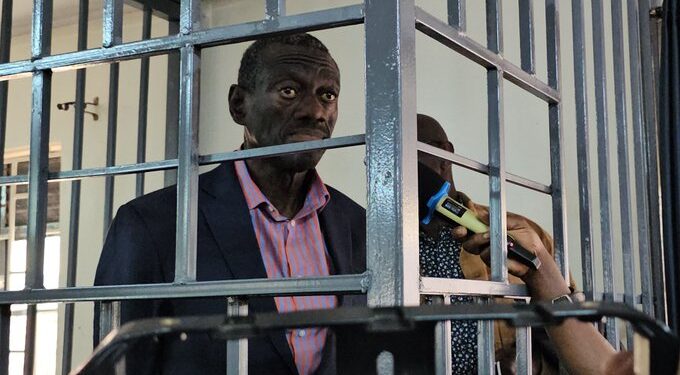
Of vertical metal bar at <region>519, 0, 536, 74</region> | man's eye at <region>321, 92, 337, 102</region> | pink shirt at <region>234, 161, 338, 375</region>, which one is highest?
vertical metal bar at <region>519, 0, 536, 74</region>

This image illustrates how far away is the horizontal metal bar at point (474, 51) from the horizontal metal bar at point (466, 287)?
0.89ft

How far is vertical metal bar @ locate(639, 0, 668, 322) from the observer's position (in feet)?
6.95

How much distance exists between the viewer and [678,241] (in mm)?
2021

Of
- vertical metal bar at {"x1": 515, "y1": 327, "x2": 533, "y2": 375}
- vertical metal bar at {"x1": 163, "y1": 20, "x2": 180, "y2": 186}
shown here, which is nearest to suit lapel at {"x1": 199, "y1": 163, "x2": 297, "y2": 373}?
vertical metal bar at {"x1": 515, "y1": 327, "x2": 533, "y2": 375}

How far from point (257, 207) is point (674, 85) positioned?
1030mm

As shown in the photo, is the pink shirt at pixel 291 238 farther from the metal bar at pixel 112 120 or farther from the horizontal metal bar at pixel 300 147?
the metal bar at pixel 112 120

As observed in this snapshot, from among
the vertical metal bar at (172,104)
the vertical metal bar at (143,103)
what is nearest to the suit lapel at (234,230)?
the vertical metal bar at (143,103)

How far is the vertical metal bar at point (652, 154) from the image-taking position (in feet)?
6.95

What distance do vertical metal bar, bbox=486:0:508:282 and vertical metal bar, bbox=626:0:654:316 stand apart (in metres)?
0.91

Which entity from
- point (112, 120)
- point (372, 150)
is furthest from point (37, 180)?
point (112, 120)

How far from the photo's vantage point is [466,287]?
1.03 meters

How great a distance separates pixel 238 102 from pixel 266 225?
0.27m

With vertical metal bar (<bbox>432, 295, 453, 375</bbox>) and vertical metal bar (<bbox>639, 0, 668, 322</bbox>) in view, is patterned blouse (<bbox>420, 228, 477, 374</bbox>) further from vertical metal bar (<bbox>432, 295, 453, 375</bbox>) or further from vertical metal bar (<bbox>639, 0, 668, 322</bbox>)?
vertical metal bar (<bbox>432, 295, 453, 375</bbox>)

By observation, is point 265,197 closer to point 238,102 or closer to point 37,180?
point 238,102
